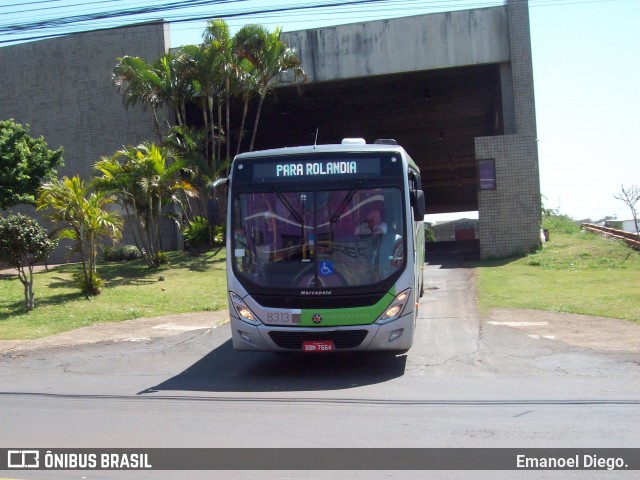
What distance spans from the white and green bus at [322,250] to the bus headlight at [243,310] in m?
0.01

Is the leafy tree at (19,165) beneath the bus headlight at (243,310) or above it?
above

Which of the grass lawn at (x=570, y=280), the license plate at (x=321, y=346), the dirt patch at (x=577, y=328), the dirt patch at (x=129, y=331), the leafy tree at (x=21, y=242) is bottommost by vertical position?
the grass lawn at (x=570, y=280)

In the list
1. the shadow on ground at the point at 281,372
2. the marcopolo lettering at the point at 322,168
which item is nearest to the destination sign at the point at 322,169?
the marcopolo lettering at the point at 322,168

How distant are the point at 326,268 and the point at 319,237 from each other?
0.46 metres

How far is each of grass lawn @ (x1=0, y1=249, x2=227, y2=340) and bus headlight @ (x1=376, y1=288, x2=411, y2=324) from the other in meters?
8.10

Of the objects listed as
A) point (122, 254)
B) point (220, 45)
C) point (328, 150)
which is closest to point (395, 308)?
point (328, 150)

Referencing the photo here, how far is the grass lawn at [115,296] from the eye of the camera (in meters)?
15.6

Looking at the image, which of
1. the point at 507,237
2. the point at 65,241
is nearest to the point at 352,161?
the point at 507,237

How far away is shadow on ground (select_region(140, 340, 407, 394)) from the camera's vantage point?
9469 millimetres

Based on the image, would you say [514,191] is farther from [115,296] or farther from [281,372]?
[281,372]

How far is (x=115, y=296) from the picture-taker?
1866 centimetres

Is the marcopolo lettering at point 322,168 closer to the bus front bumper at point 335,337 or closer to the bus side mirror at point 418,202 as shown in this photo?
the bus side mirror at point 418,202

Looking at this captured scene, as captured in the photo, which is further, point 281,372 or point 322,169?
point 281,372

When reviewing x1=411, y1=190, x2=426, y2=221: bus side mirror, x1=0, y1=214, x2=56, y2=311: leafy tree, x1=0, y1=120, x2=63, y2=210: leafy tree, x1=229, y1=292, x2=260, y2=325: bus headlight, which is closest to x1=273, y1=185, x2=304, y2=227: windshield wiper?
x1=229, y1=292, x2=260, y2=325: bus headlight
